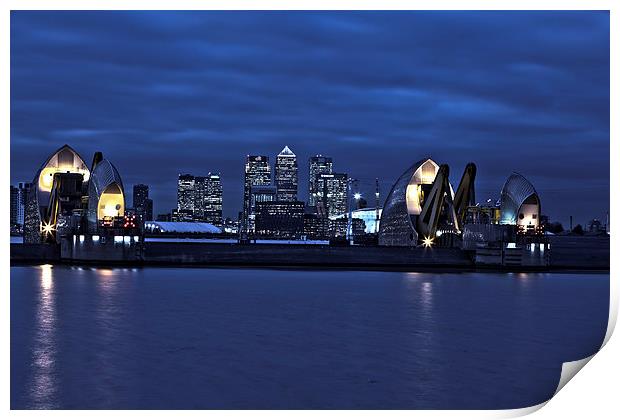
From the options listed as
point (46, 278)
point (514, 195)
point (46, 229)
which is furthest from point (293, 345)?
point (46, 229)

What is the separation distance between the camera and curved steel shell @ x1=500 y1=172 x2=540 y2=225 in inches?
2913

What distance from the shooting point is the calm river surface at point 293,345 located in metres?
16.5

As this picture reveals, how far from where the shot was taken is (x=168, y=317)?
3111 centimetres

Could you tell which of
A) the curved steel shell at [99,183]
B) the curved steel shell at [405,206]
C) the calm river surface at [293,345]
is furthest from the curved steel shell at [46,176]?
the calm river surface at [293,345]

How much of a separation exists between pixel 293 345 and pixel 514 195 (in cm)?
5448

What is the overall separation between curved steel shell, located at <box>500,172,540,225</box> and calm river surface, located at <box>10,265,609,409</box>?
27867 millimetres

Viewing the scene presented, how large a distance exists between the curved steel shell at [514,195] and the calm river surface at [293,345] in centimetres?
2787

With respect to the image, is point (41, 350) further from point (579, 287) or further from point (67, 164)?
point (67, 164)

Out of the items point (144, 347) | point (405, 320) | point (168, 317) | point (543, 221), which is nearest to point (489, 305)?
point (405, 320)

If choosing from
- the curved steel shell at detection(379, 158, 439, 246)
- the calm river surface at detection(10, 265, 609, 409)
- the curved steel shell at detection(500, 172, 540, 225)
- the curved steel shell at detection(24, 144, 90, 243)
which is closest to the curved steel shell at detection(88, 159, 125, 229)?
the curved steel shell at detection(24, 144, 90, 243)

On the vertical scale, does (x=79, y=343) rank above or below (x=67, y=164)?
below

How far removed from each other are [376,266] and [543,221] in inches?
683
